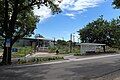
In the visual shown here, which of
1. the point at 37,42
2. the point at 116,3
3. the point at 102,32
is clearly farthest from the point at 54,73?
the point at 37,42

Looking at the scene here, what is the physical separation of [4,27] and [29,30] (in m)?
5.63

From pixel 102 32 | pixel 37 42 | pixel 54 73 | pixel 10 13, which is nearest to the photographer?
pixel 54 73

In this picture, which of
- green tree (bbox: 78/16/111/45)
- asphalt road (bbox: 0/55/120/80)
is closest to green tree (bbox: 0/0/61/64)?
asphalt road (bbox: 0/55/120/80)

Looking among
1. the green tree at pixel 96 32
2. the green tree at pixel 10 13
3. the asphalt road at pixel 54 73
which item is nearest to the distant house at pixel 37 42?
the green tree at pixel 96 32

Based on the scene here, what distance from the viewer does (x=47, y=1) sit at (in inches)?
1319

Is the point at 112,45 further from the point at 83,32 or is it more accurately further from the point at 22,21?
the point at 22,21

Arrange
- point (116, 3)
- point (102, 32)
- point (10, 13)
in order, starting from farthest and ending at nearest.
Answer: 1. point (102, 32)
2. point (10, 13)
3. point (116, 3)

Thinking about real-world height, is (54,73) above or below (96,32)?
below

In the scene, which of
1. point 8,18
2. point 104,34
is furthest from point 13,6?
point 104,34

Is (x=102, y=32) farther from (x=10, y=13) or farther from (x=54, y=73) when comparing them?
(x=54, y=73)

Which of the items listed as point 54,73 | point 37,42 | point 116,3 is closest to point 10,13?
point 116,3

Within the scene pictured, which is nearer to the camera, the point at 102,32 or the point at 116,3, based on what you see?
the point at 116,3

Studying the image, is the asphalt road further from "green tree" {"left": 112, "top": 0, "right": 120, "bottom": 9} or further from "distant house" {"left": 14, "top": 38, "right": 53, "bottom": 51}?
"distant house" {"left": 14, "top": 38, "right": 53, "bottom": 51}

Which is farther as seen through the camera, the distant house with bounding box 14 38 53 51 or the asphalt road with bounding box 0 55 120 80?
the distant house with bounding box 14 38 53 51
